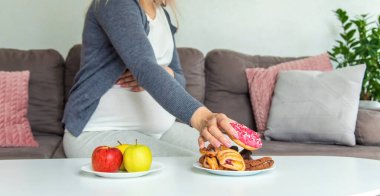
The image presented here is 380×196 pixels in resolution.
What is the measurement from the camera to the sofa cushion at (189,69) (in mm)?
2869

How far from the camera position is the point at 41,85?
2.82 meters

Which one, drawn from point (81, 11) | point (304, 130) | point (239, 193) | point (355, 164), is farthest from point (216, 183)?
point (81, 11)

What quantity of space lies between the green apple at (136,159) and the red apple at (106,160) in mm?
19

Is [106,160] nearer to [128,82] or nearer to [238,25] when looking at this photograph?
[128,82]

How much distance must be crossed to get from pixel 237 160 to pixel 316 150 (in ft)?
4.10

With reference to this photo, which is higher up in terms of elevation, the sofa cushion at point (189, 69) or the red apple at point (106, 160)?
the red apple at point (106, 160)

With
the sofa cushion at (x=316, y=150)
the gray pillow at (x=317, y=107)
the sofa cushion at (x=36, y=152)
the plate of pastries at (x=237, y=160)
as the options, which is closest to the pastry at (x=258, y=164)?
the plate of pastries at (x=237, y=160)

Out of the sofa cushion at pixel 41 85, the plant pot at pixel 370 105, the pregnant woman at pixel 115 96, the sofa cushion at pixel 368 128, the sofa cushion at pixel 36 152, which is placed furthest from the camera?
the plant pot at pixel 370 105

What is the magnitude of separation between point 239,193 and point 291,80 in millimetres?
1760

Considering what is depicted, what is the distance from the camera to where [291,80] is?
9.16ft

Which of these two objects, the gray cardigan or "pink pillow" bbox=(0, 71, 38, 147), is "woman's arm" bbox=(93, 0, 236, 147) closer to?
the gray cardigan

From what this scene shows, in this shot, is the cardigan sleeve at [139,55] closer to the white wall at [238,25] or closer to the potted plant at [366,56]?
the white wall at [238,25]

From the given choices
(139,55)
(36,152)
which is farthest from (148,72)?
(36,152)

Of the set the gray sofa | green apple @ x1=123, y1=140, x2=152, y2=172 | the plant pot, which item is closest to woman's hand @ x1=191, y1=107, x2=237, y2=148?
green apple @ x1=123, y1=140, x2=152, y2=172
